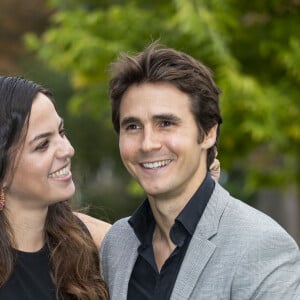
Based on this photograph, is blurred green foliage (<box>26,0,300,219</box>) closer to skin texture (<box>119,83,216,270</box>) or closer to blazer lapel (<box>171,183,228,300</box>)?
skin texture (<box>119,83,216,270</box>)

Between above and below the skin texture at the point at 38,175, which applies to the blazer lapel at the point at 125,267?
below

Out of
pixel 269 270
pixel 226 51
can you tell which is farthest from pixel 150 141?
pixel 226 51

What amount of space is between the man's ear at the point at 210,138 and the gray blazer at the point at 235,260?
222 mm

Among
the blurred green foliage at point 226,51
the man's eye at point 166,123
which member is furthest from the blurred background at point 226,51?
the man's eye at point 166,123

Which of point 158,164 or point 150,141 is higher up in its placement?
point 150,141

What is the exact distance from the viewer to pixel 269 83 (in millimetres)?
9648

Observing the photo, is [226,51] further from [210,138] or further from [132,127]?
[132,127]

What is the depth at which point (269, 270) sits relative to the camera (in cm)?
337

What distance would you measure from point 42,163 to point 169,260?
2.53 ft

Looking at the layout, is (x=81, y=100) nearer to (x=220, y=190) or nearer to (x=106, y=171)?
(x=220, y=190)

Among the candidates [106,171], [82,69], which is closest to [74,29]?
[82,69]

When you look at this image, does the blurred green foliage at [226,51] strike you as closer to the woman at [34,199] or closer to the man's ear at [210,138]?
the woman at [34,199]

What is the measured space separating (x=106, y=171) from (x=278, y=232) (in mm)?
19346

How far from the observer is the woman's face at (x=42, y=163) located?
159 inches
